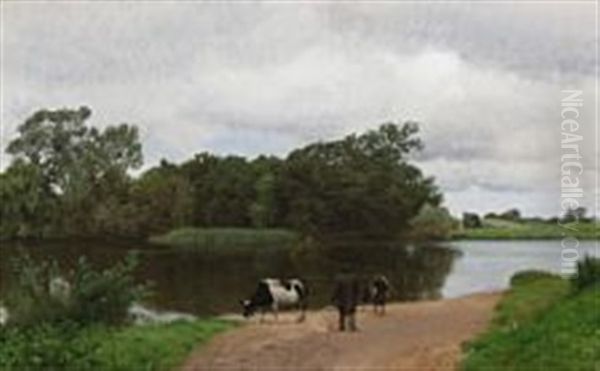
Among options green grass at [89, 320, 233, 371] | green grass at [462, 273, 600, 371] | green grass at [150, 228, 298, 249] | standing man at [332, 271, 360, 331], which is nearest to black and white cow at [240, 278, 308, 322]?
standing man at [332, 271, 360, 331]

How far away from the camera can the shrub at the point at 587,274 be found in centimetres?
2525

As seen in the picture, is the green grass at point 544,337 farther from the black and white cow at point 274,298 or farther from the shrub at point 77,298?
the shrub at point 77,298

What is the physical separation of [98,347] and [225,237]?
214 ft

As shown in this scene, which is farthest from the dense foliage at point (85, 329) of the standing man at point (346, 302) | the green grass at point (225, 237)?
the green grass at point (225, 237)

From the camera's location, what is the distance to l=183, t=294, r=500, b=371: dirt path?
742 inches

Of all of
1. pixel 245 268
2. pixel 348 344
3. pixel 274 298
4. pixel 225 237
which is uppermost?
pixel 225 237

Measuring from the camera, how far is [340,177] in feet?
274

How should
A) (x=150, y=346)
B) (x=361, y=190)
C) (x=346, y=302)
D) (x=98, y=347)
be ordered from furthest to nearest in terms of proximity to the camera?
1. (x=361, y=190)
2. (x=346, y=302)
3. (x=150, y=346)
4. (x=98, y=347)

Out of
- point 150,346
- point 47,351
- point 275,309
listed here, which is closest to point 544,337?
point 150,346

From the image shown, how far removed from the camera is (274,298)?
25.1 m

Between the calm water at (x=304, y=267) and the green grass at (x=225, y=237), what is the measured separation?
5798 millimetres

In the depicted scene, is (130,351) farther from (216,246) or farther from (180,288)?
(216,246)

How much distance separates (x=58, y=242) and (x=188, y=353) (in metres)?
62.9

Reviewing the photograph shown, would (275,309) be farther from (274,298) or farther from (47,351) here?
(47,351)
